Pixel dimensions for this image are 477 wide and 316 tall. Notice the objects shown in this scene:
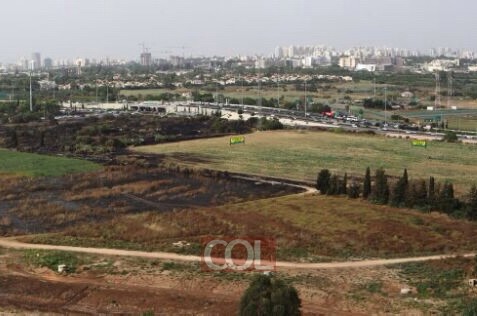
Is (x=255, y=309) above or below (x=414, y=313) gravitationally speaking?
above

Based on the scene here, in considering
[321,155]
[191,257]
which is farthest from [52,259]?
[321,155]

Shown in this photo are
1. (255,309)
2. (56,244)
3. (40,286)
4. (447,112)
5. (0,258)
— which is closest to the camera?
(255,309)

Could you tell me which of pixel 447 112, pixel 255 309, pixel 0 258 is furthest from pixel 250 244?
pixel 447 112

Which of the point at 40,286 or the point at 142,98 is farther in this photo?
the point at 142,98

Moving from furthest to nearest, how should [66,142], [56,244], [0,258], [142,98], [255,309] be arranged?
1. [142,98]
2. [66,142]
3. [56,244]
4. [0,258]
5. [255,309]

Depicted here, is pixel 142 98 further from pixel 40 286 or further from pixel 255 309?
pixel 255 309

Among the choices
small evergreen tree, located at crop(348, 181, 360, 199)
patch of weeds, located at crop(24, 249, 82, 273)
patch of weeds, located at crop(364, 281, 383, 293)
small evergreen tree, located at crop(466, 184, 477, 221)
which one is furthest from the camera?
small evergreen tree, located at crop(348, 181, 360, 199)

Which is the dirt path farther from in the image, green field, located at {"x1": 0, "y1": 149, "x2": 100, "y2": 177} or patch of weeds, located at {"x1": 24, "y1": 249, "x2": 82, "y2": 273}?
green field, located at {"x1": 0, "y1": 149, "x2": 100, "y2": 177}

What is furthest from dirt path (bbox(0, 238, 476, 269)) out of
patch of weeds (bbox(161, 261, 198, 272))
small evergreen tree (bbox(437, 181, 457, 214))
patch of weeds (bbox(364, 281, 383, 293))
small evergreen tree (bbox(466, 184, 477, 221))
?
small evergreen tree (bbox(437, 181, 457, 214))
